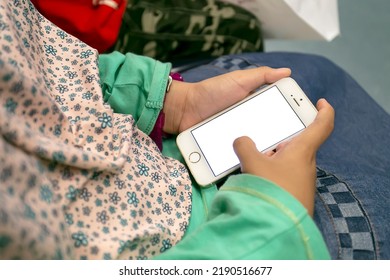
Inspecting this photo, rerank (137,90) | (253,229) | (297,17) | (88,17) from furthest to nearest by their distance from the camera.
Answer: (297,17), (88,17), (137,90), (253,229)

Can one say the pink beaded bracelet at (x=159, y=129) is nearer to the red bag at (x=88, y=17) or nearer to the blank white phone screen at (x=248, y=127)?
the blank white phone screen at (x=248, y=127)

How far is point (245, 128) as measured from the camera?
0.58 m

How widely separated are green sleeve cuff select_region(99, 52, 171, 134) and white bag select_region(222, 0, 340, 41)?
1.21 ft

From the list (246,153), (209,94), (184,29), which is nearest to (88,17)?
(184,29)

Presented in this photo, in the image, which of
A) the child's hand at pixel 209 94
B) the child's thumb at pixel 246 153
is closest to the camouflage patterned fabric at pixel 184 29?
the child's hand at pixel 209 94

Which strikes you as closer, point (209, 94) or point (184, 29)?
point (209, 94)

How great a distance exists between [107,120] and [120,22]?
31 cm

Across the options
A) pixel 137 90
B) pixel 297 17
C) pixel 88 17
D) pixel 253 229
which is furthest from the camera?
pixel 297 17

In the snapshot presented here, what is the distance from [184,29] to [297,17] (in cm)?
25

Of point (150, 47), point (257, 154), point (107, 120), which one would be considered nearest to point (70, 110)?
point (107, 120)

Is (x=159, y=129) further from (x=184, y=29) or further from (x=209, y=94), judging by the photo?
(x=184, y=29)

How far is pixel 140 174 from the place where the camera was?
1.59ft

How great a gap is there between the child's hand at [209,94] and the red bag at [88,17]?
0.19 meters
